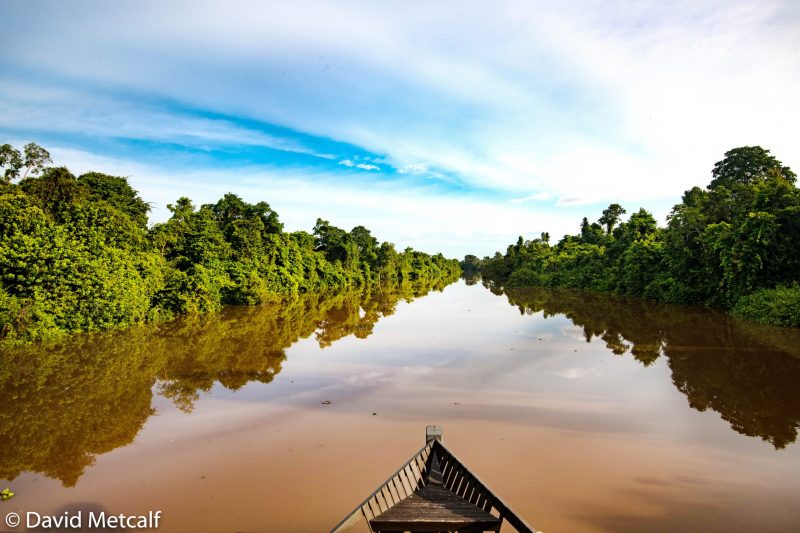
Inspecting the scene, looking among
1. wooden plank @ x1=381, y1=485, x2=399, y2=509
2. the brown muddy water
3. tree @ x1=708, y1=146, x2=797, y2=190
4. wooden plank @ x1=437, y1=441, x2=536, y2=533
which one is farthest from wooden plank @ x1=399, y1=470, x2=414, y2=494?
tree @ x1=708, y1=146, x2=797, y2=190

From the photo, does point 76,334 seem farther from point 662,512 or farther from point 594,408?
point 662,512

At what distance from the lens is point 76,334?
18156 mm

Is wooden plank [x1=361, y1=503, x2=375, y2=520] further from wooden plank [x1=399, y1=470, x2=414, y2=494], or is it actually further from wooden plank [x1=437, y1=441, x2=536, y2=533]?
wooden plank [x1=437, y1=441, x2=536, y2=533]

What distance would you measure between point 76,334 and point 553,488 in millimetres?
20357

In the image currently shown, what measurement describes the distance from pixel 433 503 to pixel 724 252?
1085 inches

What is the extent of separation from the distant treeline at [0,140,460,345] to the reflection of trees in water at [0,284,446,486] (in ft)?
4.93

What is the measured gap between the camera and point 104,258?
1923 cm

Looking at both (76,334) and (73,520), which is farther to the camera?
(76,334)

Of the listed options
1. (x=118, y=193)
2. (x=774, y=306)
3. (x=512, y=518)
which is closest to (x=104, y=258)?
(x=118, y=193)

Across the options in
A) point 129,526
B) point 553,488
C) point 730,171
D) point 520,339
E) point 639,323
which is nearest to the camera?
point 129,526

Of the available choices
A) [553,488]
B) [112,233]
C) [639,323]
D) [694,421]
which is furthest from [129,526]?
[639,323]

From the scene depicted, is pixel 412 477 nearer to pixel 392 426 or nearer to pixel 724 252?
pixel 392 426

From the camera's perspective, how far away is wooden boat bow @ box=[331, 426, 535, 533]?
15.1 ft

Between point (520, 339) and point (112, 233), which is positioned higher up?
point (112, 233)
